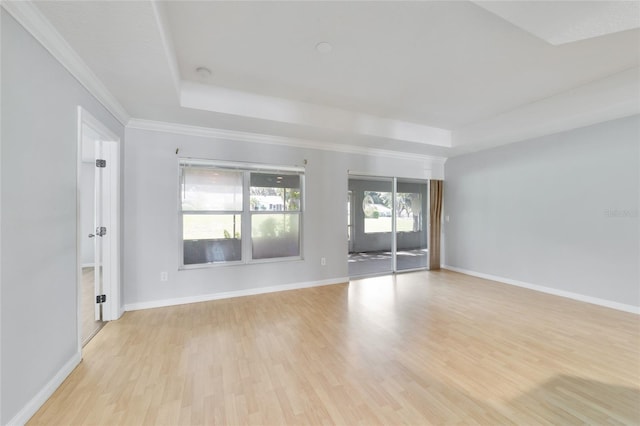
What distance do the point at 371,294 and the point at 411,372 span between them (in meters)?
2.03

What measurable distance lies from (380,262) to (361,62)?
16.5 ft

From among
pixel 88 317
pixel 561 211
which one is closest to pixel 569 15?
pixel 561 211

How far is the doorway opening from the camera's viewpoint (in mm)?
6027

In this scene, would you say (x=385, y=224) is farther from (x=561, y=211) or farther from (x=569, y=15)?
(x=569, y=15)

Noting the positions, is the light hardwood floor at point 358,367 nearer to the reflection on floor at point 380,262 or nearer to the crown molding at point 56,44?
the reflection on floor at point 380,262

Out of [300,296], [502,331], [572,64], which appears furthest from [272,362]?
[572,64]

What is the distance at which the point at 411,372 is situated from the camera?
208cm

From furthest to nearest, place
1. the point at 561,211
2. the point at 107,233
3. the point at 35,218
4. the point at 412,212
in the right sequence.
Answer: the point at 412,212, the point at 561,211, the point at 107,233, the point at 35,218

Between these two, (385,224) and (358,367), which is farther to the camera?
(385,224)

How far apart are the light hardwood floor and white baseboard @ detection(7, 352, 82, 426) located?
52 millimetres

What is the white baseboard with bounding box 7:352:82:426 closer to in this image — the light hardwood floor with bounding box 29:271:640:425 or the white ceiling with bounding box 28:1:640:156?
the light hardwood floor with bounding box 29:271:640:425

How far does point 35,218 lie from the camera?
5.57 feet

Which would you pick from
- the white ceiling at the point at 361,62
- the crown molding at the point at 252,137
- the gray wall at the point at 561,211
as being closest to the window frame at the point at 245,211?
the crown molding at the point at 252,137

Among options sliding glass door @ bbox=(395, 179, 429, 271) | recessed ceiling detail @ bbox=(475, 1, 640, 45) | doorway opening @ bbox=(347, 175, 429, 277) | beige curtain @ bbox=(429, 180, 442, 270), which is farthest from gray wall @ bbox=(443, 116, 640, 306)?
recessed ceiling detail @ bbox=(475, 1, 640, 45)
